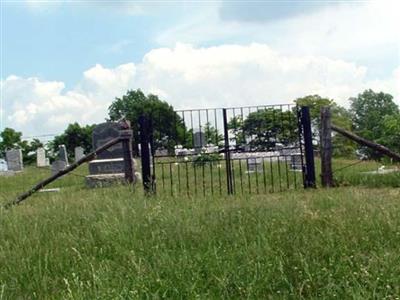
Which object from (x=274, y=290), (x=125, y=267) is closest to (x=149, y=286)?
(x=125, y=267)

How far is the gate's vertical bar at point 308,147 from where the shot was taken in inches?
342

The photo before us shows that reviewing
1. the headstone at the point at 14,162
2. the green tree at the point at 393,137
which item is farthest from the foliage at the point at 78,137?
the green tree at the point at 393,137

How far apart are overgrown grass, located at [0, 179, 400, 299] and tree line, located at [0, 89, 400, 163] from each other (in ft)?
12.6

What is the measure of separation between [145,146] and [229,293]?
5.20 metres

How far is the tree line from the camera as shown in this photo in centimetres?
1053

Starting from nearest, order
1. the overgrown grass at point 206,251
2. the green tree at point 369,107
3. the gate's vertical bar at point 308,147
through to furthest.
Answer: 1. the overgrown grass at point 206,251
2. the gate's vertical bar at point 308,147
3. the green tree at point 369,107

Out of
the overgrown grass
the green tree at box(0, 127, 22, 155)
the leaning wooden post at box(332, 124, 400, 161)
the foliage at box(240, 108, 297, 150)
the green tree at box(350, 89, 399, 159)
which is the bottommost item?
the overgrown grass

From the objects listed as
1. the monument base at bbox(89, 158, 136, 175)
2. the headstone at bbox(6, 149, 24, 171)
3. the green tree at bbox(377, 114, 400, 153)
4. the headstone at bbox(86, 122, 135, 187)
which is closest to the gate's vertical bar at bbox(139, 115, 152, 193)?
the headstone at bbox(86, 122, 135, 187)

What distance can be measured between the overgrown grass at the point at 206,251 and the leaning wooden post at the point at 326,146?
10.4ft

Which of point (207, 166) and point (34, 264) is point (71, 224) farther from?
point (207, 166)

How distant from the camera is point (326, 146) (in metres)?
8.76

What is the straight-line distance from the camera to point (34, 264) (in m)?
3.99

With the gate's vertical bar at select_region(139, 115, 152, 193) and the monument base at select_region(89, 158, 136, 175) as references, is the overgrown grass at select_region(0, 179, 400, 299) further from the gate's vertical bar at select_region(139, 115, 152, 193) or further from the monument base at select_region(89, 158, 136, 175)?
the monument base at select_region(89, 158, 136, 175)

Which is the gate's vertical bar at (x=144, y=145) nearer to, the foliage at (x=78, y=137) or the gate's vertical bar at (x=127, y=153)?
the gate's vertical bar at (x=127, y=153)
